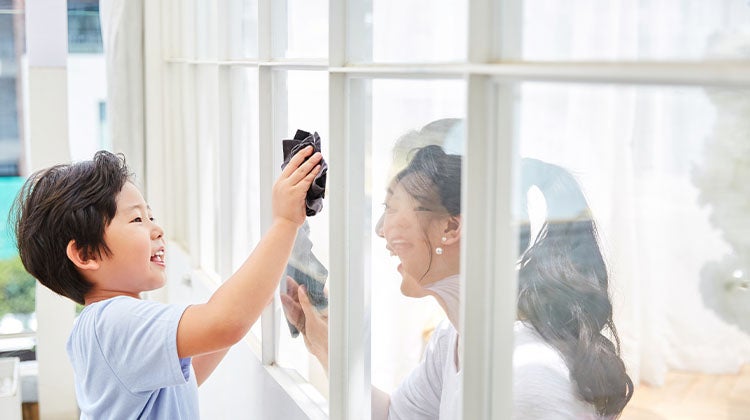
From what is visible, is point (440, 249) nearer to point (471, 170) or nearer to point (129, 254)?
point (471, 170)

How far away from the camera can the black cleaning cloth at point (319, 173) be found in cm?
145

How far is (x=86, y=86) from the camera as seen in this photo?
3828mm

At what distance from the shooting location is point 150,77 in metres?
3.49

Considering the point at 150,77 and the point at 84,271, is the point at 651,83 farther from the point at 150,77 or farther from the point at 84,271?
the point at 150,77

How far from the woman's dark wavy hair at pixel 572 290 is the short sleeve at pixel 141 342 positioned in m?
0.70

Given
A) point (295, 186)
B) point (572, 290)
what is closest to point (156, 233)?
point (295, 186)

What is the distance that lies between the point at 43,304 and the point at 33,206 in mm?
2137

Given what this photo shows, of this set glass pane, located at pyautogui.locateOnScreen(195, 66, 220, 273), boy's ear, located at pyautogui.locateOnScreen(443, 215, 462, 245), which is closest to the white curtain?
glass pane, located at pyautogui.locateOnScreen(195, 66, 220, 273)

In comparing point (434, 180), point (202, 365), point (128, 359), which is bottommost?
point (202, 365)

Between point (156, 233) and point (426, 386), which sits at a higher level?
point (156, 233)

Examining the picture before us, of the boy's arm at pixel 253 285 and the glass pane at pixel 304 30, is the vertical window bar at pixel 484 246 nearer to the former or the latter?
the boy's arm at pixel 253 285

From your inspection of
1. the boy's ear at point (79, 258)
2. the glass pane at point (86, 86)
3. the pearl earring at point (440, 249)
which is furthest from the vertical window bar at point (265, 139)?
the glass pane at point (86, 86)

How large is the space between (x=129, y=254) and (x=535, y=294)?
3.06 feet

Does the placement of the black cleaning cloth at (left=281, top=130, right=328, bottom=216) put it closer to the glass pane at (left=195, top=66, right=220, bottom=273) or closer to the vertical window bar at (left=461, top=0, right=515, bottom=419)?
the vertical window bar at (left=461, top=0, right=515, bottom=419)
